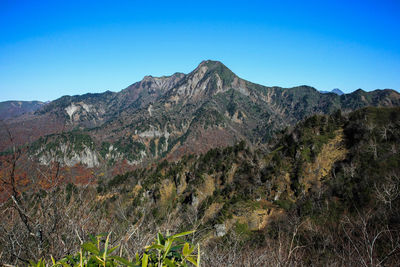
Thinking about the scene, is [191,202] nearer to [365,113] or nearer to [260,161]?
[260,161]

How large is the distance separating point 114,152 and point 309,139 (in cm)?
16715

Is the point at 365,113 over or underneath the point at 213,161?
over

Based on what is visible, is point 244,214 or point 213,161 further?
point 213,161

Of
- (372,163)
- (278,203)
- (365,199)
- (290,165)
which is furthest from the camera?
(290,165)

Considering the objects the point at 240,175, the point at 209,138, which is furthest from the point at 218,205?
the point at 209,138

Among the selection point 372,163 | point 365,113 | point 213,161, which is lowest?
point 213,161

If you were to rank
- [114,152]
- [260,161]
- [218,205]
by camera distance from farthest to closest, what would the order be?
1. [114,152]
2. [260,161]
3. [218,205]

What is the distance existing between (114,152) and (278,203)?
168 metres

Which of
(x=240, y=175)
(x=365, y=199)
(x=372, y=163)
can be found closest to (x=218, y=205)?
(x=240, y=175)

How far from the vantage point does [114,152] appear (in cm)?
18012

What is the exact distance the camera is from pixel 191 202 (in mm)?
50312

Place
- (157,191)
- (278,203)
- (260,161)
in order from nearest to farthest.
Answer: (278,203), (260,161), (157,191)

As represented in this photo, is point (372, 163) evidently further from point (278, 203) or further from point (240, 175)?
point (240, 175)

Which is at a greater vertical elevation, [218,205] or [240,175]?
[240,175]
